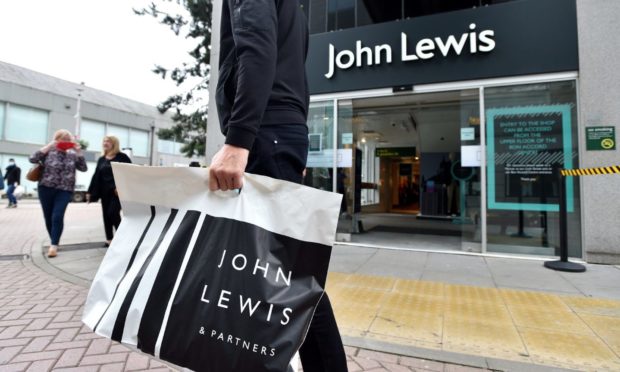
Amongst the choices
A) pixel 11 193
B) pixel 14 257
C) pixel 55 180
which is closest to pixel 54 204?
pixel 55 180

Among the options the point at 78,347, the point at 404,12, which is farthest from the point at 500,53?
the point at 78,347

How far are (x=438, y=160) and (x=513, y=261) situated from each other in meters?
10.6

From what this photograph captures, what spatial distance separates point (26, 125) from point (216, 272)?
3402 cm

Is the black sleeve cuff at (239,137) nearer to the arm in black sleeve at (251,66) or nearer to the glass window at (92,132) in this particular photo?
the arm in black sleeve at (251,66)

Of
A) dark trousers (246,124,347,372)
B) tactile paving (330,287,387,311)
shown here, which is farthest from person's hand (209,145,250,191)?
tactile paving (330,287,387,311)

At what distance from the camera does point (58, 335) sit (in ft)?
8.28

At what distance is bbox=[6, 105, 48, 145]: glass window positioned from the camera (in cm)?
2574

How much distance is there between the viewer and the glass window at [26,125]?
25742 mm

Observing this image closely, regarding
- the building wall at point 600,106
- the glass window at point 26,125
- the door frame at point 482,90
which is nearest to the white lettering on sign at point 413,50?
the door frame at point 482,90

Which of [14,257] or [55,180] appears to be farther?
[14,257]

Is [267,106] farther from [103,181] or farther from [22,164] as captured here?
[22,164]

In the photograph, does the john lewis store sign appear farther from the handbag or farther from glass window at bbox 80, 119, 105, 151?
glass window at bbox 80, 119, 105, 151

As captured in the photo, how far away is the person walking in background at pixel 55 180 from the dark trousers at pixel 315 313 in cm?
500

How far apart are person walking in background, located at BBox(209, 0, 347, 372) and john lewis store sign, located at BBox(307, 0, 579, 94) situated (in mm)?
5218
